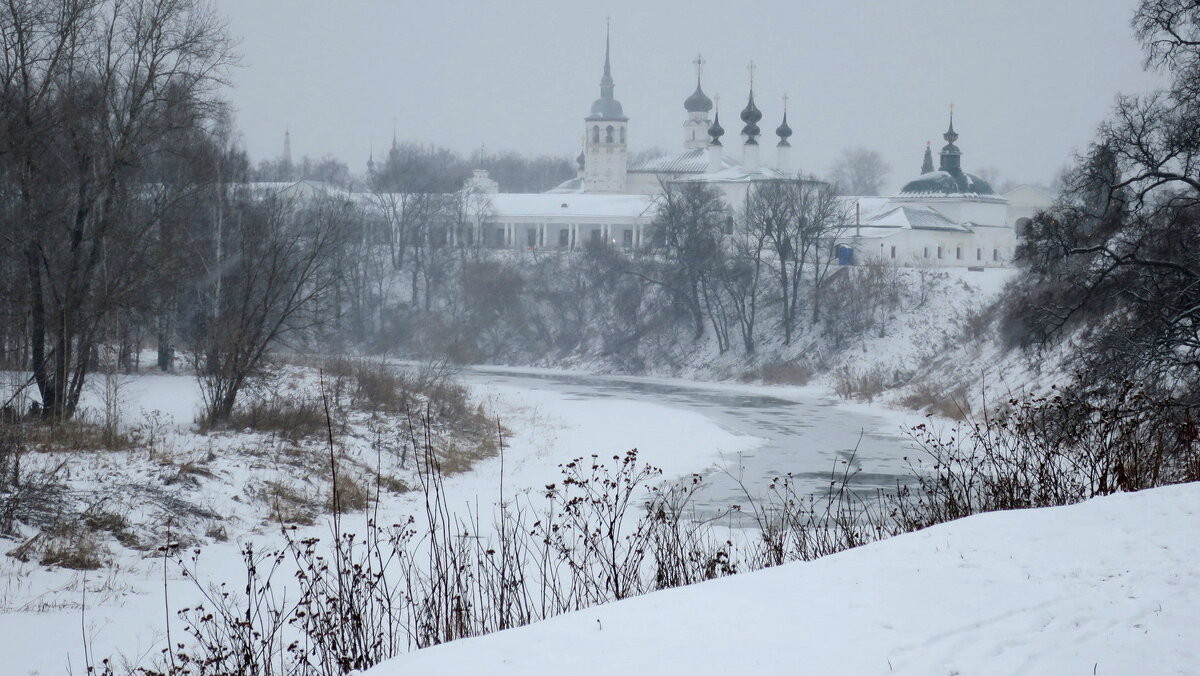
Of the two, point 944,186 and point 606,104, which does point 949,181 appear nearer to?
point 944,186

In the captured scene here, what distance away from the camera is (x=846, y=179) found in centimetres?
13588

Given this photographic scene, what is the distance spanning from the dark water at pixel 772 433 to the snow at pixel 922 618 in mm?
2652

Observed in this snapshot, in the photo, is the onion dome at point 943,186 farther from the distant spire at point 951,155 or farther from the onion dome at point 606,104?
the onion dome at point 606,104

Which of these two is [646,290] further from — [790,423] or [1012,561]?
[1012,561]

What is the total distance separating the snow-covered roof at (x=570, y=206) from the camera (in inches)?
3004

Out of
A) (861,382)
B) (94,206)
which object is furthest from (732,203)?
(94,206)

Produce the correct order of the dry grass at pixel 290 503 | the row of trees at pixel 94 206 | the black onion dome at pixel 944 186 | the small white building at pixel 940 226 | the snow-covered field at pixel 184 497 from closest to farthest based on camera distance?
the snow-covered field at pixel 184 497
the dry grass at pixel 290 503
the row of trees at pixel 94 206
the small white building at pixel 940 226
the black onion dome at pixel 944 186

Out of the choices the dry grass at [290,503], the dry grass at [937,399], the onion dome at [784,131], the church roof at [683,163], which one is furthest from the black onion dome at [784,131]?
the dry grass at [290,503]

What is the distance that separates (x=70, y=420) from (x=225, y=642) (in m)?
10.2

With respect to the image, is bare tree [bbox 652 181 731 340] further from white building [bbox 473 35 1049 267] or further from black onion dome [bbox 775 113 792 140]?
black onion dome [bbox 775 113 792 140]

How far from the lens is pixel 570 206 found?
7812cm

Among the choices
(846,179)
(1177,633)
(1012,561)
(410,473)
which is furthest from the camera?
(846,179)

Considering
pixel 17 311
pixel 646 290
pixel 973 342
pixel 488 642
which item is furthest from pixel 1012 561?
pixel 646 290

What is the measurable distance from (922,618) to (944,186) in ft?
209
